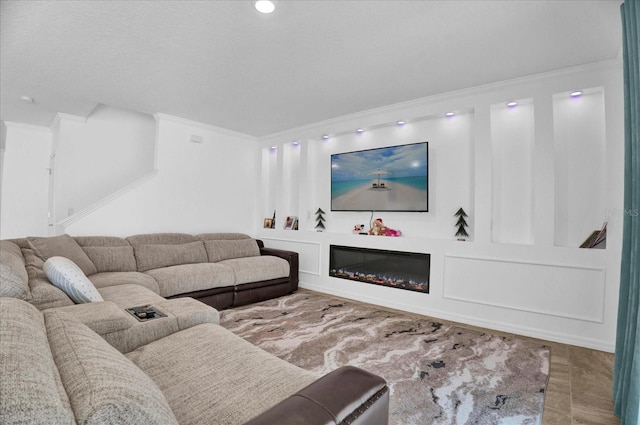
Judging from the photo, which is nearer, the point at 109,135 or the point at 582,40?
the point at 582,40

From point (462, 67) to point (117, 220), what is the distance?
447 centimetres

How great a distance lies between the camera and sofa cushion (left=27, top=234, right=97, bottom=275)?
110 inches

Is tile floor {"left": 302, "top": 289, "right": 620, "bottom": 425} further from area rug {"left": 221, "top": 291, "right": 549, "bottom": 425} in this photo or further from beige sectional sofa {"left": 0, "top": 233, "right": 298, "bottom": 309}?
beige sectional sofa {"left": 0, "top": 233, "right": 298, "bottom": 309}

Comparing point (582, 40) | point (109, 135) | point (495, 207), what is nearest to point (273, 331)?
point (495, 207)

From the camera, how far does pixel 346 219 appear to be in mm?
4688

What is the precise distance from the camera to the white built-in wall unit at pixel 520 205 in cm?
Answer: 274

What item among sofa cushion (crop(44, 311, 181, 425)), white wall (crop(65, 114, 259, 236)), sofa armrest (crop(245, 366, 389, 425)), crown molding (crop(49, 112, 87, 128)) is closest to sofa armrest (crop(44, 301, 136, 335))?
sofa cushion (crop(44, 311, 181, 425))

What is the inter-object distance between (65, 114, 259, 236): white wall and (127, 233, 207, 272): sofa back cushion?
349 mm

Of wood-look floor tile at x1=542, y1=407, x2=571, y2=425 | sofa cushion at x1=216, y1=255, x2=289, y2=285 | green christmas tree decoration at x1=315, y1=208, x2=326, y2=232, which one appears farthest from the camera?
green christmas tree decoration at x1=315, y1=208, x2=326, y2=232

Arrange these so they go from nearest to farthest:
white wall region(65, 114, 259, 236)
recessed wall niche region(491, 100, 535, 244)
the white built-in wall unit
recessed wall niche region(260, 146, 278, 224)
Result: the white built-in wall unit → recessed wall niche region(491, 100, 535, 244) → white wall region(65, 114, 259, 236) → recessed wall niche region(260, 146, 278, 224)

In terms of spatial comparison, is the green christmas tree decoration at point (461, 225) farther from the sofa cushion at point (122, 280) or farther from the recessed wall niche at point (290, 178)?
the sofa cushion at point (122, 280)

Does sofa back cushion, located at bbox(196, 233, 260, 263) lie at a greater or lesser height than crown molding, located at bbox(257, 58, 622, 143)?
lesser

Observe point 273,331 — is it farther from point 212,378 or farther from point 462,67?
point 462,67

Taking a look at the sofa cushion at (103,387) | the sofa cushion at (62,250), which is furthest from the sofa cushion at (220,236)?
the sofa cushion at (103,387)
